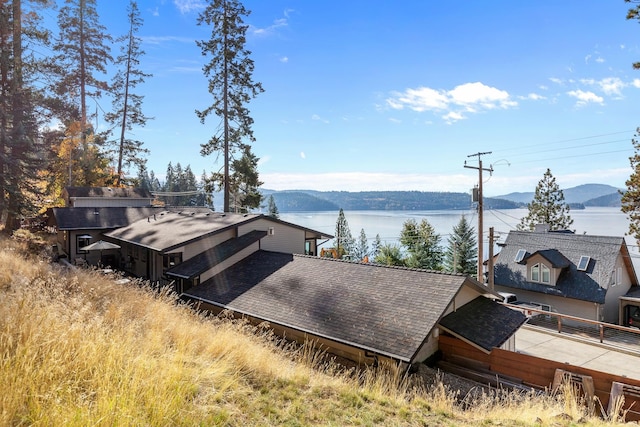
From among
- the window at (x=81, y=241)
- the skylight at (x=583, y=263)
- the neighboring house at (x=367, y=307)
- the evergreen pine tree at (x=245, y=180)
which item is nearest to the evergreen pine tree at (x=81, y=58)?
the window at (x=81, y=241)

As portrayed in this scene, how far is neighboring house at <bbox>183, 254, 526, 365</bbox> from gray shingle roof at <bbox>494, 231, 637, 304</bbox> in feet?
42.3

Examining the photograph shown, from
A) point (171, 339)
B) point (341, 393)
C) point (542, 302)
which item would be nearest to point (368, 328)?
point (341, 393)

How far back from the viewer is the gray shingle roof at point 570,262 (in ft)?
65.4

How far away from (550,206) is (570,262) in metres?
19.8

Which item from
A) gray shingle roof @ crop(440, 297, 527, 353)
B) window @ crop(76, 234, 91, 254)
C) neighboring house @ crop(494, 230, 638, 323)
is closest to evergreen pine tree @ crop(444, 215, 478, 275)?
neighboring house @ crop(494, 230, 638, 323)

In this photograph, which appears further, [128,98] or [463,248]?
[463,248]

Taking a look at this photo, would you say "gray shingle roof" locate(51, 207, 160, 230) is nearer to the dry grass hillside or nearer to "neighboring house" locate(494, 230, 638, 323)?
the dry grass hillside

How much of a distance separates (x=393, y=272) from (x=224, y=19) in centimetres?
2122

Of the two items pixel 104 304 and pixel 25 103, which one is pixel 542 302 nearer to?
pixel 104 304

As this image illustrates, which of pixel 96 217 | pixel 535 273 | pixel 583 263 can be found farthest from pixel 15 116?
pixel 583 263

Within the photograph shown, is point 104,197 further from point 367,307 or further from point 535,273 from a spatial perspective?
point 535,273

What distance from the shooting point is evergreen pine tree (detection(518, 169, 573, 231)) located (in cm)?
3769

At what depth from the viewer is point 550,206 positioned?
38.1 m

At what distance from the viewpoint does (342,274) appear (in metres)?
12.2
